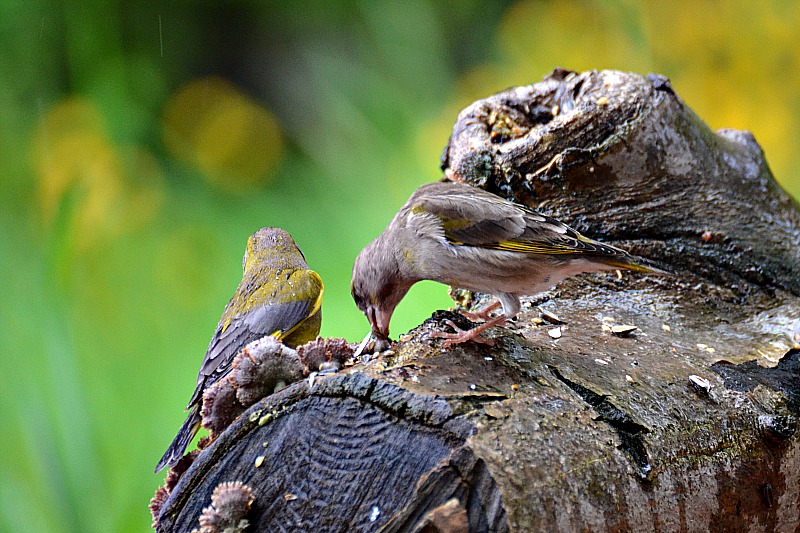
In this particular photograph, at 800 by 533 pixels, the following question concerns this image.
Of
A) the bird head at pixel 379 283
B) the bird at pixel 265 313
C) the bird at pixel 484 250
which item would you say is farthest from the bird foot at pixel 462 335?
the bird at pixel 265 313

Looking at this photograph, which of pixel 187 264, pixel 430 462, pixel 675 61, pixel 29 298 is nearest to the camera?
pixel 430 462

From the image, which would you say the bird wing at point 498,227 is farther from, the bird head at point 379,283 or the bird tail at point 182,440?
the bird tail at point 182,440

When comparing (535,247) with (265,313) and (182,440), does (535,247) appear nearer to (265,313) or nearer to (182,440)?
(265,313)

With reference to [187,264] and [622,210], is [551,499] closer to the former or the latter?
[622,210]

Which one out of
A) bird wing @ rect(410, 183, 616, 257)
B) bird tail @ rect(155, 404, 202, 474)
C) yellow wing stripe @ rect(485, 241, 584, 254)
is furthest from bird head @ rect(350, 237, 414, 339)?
bird tail @ rect(155, 404, 202, 474)

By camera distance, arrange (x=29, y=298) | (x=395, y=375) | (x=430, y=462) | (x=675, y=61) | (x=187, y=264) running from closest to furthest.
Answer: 1. (x=430, y=462)
2. (x=395, y=375)
3. (x=29, y=298)
4. (x=187, y=264)
5. (x=675, y=61)

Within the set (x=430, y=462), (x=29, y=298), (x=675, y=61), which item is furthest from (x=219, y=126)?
(x=430, y=462)
